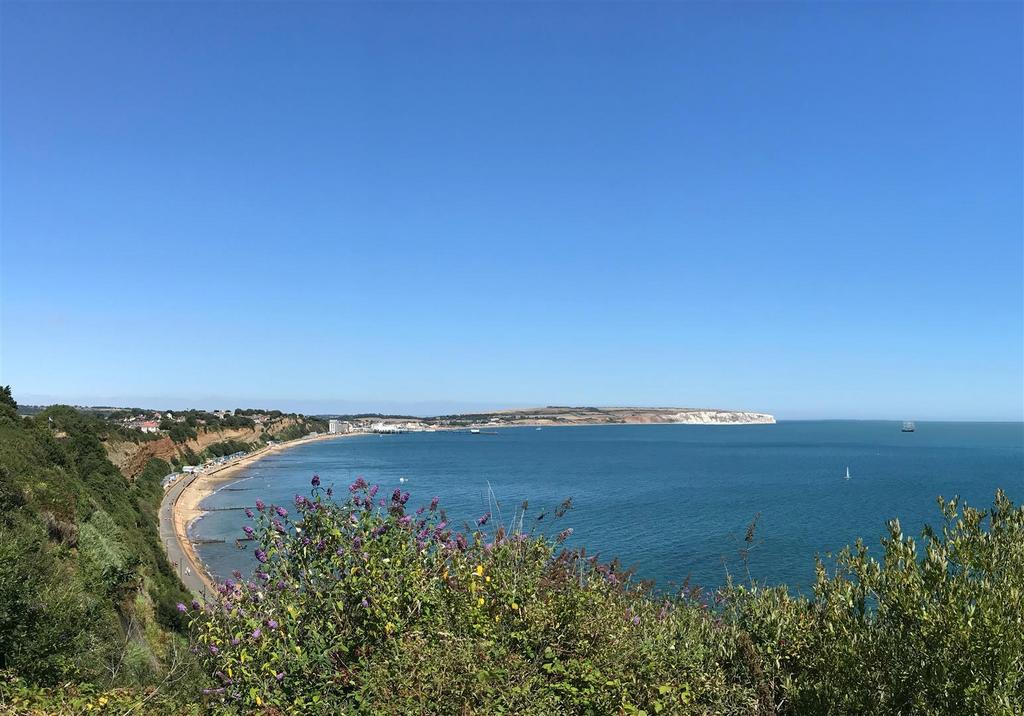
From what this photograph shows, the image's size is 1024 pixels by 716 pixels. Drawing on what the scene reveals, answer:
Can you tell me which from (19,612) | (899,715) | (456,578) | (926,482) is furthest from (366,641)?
(926,482)

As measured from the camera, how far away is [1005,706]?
4.84 m

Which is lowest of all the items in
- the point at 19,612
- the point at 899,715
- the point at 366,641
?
the point at 19,612

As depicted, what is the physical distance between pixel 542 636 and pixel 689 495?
70.8 m

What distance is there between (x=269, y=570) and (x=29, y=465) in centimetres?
2902

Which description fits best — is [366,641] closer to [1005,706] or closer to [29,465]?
[1005,706]

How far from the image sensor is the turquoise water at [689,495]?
41000 millimetres

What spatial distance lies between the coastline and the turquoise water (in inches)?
77.7

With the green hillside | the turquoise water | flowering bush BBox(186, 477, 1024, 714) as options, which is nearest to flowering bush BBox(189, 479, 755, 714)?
flowering bush BBox(186, 477, 1024, 714)

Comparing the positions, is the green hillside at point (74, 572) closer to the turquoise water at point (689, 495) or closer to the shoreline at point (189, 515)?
the shoreline at point (189, 515)

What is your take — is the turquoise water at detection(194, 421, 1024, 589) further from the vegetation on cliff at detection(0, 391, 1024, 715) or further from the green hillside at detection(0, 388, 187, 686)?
the green hillside at detection(0, 388, 187, 686)

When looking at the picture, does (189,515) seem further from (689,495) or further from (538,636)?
(538,636)

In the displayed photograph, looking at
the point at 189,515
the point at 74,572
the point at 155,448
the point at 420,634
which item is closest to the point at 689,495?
the point at 189,515

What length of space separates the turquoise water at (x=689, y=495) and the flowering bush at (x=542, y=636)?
4624mm

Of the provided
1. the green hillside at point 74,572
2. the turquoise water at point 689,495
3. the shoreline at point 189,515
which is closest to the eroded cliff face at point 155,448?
the shoreline at point 189,515
